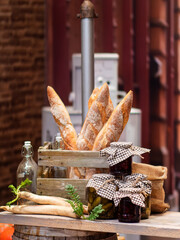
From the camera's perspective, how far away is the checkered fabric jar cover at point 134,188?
4.51 feet

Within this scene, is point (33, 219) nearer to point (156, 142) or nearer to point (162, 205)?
point (162, 205)

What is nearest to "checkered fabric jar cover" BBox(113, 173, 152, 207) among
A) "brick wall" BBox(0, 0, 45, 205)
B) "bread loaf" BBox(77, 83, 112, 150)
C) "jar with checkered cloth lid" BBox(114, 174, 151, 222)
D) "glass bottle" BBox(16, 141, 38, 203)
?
"jar with checkered cloth lid" BBox(114, 174, 151, 222)

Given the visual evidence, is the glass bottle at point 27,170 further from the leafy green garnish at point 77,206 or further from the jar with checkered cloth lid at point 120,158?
the jar with checkered cloth lid at point 120,158

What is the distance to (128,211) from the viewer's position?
1.39 metres

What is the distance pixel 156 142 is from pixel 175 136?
1.23 feet

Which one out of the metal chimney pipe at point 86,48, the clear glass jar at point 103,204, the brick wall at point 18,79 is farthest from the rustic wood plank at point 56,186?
the brick wall at point 18,79

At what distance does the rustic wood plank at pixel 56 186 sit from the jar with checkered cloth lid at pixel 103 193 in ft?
0.32

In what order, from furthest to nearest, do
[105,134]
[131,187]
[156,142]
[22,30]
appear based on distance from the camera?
1. [156,142]
2. [22,30]
3. [105,134]
4. [131,187]

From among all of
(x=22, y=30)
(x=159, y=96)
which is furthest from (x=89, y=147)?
(x=159, y=96)

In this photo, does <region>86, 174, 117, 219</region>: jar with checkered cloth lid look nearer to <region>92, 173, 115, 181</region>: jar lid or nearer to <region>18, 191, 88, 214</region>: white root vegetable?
<region>92, 173, 115, 181</region>: jar lid

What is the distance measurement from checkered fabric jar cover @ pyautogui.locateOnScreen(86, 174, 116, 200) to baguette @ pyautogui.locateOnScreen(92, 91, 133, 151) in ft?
0.45

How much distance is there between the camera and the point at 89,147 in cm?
161

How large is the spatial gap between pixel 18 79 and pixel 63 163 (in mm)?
3086

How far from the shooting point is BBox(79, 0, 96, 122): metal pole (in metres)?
1.82
